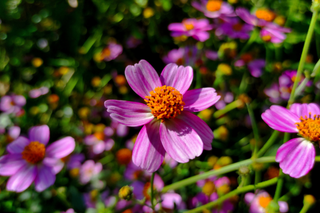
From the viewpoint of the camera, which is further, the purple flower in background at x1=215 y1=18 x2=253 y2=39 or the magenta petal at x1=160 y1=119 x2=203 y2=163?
the purple flower in background at x1=215 y1=18 x2=253 y2=39

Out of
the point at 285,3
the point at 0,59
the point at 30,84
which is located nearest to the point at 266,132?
the point at 285,3

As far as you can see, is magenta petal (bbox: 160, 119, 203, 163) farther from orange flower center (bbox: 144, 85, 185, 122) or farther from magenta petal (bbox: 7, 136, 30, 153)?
magenta petal (bbox: 7, 136, 30, 153)

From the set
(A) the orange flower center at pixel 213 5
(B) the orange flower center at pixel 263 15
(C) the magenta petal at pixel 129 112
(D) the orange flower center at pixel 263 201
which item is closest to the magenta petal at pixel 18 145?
(C) the magenta petal at pixel 129 112

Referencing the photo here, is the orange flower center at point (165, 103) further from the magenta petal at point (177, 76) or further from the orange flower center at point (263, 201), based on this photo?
the orange flower center at point (263, 201)

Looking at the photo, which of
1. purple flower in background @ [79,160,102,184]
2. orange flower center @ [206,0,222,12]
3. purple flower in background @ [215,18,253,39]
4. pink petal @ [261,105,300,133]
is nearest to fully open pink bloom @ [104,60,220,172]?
pink petal @ [261,105,300,133]

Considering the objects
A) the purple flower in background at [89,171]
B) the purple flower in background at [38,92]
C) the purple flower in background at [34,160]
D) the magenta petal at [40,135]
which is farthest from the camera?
the purple flower in background at [38,92]
